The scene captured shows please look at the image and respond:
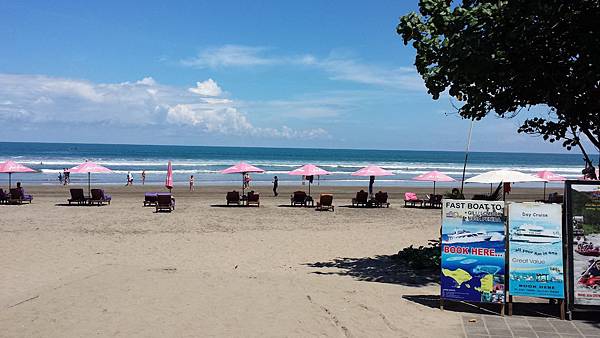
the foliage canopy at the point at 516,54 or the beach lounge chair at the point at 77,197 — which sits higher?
the foliage canopy at the point at 516,54

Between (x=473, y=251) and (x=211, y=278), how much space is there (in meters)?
4.28

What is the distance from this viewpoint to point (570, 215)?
7.04 m

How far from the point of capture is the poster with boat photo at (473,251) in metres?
7.22

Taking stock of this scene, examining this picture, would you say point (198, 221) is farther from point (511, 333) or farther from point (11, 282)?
point (511, 333)

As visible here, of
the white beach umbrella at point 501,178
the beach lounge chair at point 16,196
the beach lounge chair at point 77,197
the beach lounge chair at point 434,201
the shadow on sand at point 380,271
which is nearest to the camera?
the shadow on sand at point 380,271

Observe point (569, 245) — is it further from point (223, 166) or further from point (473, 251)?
point (223, 166)

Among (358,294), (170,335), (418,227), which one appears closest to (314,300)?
(358,294)

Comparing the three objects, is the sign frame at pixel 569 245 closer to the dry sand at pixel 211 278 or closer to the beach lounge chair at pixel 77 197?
the dry sand at pixel 211 278

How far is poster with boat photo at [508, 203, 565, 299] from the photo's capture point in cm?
706

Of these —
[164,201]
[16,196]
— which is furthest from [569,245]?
[16,196]

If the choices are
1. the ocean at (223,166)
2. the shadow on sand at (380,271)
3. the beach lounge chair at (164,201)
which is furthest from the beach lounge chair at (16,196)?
the shadow on sand at (380,271)

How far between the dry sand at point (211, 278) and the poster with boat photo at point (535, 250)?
1030 mm

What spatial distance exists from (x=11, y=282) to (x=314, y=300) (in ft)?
17.2

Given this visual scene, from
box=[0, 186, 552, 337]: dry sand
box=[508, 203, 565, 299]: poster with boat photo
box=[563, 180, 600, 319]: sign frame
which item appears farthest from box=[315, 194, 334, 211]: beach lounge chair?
box=[563, 180, 600, 319]: sign frame
